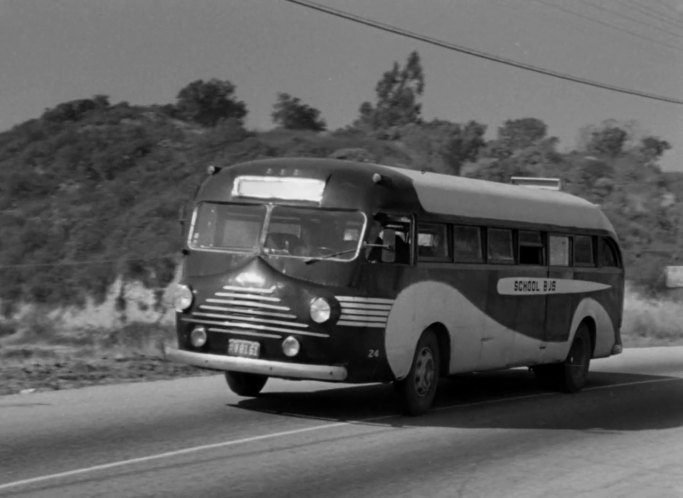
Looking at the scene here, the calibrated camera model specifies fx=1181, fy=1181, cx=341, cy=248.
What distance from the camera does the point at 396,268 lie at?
11875mm

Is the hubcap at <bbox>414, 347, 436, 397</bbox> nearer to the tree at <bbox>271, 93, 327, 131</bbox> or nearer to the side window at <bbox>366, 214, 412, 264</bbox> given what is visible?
the side window at <bbox>366, 214, 412, 264</bbox>

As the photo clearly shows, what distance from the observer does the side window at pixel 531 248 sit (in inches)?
581

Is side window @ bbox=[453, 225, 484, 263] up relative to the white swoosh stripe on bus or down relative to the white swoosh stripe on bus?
up

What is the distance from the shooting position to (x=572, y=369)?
16203mm

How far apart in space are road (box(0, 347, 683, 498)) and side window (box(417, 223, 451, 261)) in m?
1.72

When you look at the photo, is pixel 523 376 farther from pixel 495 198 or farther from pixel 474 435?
pixel 474 435

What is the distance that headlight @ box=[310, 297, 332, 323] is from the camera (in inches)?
442

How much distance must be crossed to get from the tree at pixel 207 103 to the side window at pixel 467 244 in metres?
41.4

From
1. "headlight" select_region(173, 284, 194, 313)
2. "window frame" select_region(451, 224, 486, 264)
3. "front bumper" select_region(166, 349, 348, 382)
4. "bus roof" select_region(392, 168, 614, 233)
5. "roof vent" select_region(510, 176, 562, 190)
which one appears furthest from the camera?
"roof vent" select_region(510, 176, 562, 190)

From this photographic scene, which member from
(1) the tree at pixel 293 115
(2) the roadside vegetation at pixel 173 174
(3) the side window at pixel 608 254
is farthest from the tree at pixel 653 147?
(3) the side window at pixel 608 254

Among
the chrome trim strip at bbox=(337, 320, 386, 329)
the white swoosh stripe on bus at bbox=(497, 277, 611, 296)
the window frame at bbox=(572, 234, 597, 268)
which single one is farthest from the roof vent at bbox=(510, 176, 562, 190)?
the chrome trim strip at bbox=(337, 320, 386, 329)

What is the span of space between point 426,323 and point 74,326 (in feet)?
62.5

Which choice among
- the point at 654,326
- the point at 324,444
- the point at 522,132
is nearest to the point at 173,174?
the point at 654,326

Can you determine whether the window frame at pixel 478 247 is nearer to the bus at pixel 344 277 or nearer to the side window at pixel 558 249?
the bus at pixel 344 277
